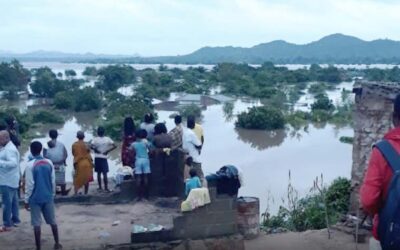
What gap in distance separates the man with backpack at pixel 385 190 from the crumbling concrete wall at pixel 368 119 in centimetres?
568

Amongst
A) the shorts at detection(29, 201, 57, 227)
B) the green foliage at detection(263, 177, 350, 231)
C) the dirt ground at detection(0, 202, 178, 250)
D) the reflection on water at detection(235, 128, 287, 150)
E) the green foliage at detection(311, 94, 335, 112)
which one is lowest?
the reflection on water at detection(235, 128, 287, 150)

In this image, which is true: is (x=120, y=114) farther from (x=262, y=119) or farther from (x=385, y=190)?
(x=385, y=190)

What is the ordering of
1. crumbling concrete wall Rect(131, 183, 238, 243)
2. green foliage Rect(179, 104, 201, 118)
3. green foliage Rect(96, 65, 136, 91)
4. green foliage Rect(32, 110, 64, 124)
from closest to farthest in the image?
crumbling concrete wall Rect(131, 183, 238, 243) < green foliage Rect(32, 110, 64, 124) < green foliage Rect(179, 104, 201, 118) < green foliage Rect(96, 65, 136, 91)

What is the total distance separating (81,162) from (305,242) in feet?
11.3

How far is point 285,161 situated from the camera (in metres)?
22.0

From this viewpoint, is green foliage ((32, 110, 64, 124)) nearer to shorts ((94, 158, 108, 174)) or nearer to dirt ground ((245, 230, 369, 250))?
shorts ((94, 158, 108, 174))

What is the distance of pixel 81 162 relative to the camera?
9.00 metres

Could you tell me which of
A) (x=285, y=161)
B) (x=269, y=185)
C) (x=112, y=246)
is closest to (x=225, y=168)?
(x=112, y=246)

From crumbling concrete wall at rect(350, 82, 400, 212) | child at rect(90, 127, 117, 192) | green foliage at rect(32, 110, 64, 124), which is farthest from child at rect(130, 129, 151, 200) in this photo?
green foliage at rect(32, 110, 64, 124)

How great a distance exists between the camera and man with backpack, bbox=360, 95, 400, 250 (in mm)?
2768

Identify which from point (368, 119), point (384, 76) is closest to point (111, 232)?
point (368, 119)

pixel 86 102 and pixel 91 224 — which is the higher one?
pixel 91 224

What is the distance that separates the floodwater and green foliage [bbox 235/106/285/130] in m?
0.37

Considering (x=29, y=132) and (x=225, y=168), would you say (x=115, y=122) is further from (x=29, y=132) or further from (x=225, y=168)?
(x=225, y=168)
